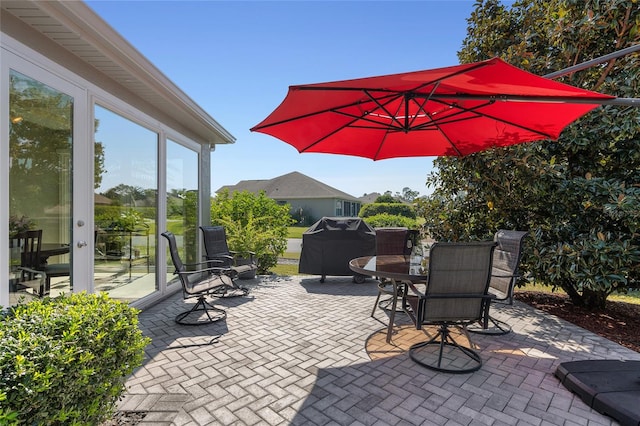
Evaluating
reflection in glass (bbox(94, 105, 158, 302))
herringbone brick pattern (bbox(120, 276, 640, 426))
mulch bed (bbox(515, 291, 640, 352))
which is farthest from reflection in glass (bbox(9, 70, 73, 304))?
mulch bed (bbox(515, 291, 640, 352))

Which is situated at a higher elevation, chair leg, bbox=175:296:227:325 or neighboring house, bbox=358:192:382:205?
neighboring house, bbox=358:192:382:205

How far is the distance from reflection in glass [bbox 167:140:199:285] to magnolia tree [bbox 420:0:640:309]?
202 inches

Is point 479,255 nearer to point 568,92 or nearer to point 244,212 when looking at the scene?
point 568,92

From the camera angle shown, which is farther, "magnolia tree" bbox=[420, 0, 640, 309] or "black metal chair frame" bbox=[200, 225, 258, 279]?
"black metal chair frame" bbox=[200, 225, 258, 279]

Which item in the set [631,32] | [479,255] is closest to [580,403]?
[479,255]

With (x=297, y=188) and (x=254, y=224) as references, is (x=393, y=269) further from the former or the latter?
(x=297, y=188)

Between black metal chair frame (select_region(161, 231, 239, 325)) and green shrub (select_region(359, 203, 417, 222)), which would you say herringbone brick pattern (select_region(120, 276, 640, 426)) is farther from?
green shrub (select_region(359, 203, 417, 222))

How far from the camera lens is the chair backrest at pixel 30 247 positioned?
10.3ft

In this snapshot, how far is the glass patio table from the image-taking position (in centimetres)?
321

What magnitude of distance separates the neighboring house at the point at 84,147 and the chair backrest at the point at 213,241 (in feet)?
2.33

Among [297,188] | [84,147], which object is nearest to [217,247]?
[84,147]

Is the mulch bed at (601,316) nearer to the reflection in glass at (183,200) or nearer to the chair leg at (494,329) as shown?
the chair leg at (494,329)

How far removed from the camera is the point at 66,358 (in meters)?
1.61

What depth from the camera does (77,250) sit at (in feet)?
12.0
